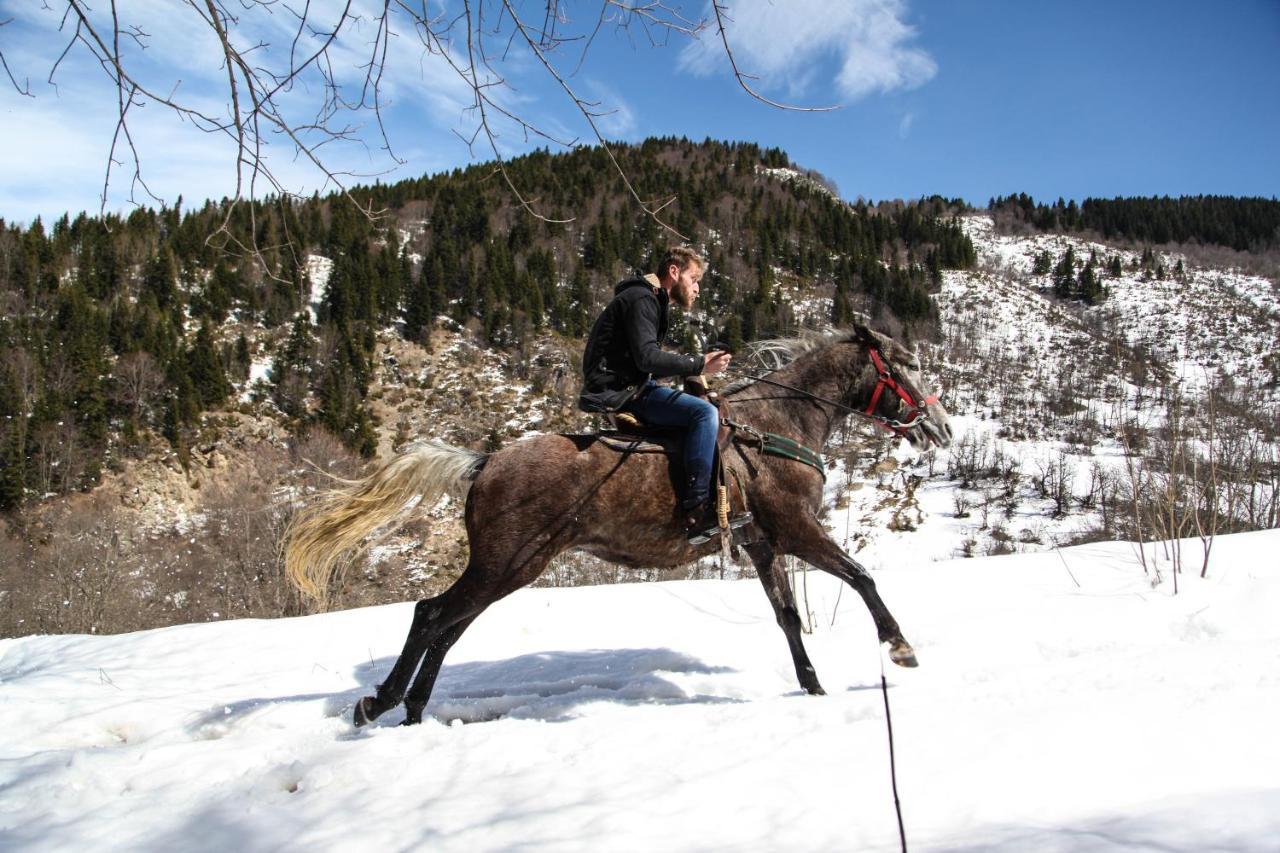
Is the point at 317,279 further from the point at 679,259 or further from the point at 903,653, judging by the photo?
the point at 903,653

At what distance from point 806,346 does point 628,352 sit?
1736mm

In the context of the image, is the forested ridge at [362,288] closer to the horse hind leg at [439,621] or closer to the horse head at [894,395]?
the horse head at [894,395]

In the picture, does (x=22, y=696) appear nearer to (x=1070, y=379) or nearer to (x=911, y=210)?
(x=1070, y=379)

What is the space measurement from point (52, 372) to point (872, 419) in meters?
64.4

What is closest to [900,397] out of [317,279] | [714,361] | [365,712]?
[714,361]

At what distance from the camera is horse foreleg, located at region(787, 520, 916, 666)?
14.4ft

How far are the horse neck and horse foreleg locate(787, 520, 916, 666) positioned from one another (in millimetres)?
759

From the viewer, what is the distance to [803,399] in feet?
16.8

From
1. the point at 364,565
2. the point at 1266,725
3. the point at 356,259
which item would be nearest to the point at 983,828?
the point at 1266,725

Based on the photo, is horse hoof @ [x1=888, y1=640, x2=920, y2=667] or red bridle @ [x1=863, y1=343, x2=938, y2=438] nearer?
horse hoof @ [x1=888, y1=640, x2=920, y2=667]

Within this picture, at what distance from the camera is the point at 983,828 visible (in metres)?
1.91

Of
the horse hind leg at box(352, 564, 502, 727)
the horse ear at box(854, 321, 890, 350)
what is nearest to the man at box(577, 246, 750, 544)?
the horse ear at box(854, 321, 890, 350)

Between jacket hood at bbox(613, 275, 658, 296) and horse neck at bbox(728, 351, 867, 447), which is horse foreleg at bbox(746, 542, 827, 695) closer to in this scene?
horse neck at bbox(728, 351, 867, 447)

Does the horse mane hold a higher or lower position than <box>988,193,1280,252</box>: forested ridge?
lower
